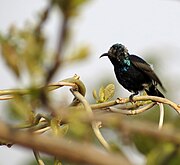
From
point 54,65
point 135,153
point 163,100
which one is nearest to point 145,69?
point 163,100

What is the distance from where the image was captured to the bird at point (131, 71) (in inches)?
106

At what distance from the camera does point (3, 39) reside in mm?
500

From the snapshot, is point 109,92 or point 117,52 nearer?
point 109,92

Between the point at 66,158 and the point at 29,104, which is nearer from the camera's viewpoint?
the point at 66,158

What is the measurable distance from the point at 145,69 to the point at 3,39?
2266mm

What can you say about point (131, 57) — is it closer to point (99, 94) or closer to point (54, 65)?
point (99, 94)

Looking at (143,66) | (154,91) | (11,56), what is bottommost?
(154,91)

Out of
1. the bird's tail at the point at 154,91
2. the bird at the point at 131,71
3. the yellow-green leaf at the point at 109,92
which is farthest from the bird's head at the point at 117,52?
the yellow-green leaf at the point at 109,92

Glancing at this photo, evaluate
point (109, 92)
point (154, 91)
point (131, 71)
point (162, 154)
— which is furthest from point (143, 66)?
point (162, 154)

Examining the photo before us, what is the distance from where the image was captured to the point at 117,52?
2.76 meters

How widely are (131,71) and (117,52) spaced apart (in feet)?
0.79

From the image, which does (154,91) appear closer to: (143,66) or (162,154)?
(143,66)

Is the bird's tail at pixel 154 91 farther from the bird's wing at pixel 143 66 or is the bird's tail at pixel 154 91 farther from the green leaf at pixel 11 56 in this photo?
the green leaf at pixel 11 56

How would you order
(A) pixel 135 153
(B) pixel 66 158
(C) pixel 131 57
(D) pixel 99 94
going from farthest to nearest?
1. (C) pixel 131 57
2. (D) pixel 99 94
3. (A) pixel 135 153
4. (B) pixel 66 158
